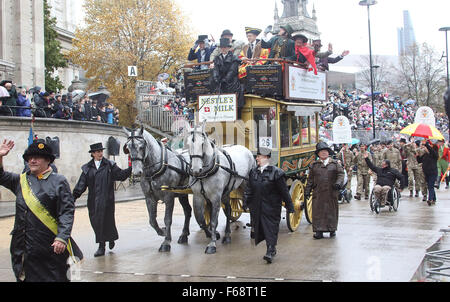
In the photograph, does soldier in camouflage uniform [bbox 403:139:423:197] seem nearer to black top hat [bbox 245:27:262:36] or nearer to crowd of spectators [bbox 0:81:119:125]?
black top hat [bbox 245:27:262:36]

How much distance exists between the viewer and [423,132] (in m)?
14.6

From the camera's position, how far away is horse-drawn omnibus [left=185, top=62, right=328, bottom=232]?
1060 centimetres

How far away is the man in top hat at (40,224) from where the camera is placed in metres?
4.81

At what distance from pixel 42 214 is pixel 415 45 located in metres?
50.7

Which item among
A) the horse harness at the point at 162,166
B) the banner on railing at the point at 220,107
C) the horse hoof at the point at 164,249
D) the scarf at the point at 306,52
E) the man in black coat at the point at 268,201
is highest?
the scarf at the point at 306,52

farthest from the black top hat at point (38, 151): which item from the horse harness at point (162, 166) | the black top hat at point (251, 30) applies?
the black top hat at point (251, 30)

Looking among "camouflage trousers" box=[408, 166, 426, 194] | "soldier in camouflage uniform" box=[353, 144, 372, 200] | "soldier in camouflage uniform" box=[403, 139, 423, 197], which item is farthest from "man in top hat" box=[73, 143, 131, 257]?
"soldier in camouflage uniform" box=[403, 139, 423, 197]

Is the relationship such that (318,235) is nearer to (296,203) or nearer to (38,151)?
(296,203)

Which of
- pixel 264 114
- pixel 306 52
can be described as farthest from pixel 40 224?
pixel 306 52

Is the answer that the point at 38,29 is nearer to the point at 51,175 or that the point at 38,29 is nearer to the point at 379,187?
the point at 379,187

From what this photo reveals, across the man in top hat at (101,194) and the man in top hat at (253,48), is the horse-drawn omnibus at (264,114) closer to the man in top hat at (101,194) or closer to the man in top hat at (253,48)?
the man in top hat at (253,48)

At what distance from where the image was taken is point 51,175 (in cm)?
507

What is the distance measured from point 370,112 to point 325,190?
3672 centimetres

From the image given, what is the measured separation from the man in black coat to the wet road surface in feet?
1.40
